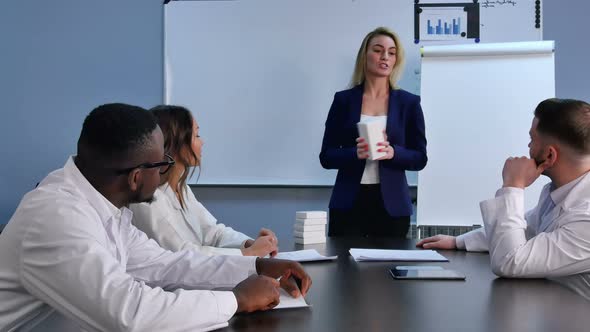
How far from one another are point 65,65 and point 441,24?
2.43 meters

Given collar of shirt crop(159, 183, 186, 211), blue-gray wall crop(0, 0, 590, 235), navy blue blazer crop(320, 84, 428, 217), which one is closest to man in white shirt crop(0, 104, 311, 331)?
collar of shirt crop(159, 183, 186, 211)

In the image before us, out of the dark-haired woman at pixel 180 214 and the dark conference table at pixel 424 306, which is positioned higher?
the dark-haired woman at pixel 180 214

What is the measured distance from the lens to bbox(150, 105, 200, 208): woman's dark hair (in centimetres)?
211

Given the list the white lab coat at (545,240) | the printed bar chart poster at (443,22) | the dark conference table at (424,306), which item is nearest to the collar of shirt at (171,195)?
the dark conference table at (424,306)

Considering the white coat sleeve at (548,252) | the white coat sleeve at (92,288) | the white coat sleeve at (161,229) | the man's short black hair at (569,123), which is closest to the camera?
the white coat sleeve at (92,288)

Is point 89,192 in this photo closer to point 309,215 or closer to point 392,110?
point 309,215

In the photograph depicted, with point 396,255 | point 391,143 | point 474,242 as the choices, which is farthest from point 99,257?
point 391,143

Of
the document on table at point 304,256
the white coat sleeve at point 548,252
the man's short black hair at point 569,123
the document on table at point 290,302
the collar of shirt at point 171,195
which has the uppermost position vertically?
the man's short black hair at point 569,123

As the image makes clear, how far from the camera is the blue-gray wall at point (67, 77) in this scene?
3.86 m

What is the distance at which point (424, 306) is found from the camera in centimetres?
121

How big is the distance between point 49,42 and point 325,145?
7.02ft

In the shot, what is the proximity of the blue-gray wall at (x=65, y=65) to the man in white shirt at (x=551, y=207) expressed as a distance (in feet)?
8.69

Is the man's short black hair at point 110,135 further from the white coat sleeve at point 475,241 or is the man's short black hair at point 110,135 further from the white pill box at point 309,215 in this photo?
the white coat sleeve at point 475,241

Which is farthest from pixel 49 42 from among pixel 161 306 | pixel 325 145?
pixel 161 306
